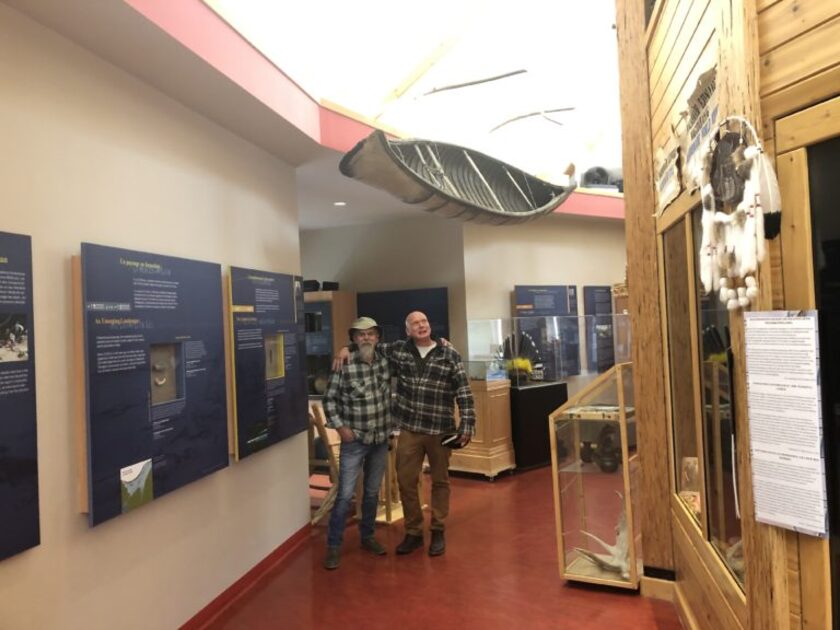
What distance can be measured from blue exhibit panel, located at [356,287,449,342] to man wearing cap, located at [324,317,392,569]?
2784 mm

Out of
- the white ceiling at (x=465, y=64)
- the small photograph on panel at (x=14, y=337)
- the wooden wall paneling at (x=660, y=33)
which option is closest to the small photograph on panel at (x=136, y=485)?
the small photograph on panel at (x=14, y=337)

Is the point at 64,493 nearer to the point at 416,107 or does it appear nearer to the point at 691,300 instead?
the point at 691,300

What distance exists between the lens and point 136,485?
279 centimetres

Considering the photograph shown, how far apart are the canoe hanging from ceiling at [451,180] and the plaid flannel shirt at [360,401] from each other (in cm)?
135

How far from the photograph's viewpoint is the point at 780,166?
67.2 inches

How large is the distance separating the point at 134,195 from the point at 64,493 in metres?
1.46

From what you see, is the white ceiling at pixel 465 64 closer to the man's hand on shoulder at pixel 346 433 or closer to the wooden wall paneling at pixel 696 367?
the man's hand on shoulder at pixel 346 433

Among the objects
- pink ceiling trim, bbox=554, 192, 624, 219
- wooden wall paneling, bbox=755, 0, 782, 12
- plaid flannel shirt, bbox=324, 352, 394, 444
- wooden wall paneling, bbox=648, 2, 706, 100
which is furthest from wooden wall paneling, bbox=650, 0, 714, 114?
pink ceiling trim, bbox=554, 192, 624, 219

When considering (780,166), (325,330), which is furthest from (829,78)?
(325,330)

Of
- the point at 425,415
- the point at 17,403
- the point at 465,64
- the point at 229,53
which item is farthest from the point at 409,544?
the point at 465,64

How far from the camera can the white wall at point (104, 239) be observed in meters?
2.34

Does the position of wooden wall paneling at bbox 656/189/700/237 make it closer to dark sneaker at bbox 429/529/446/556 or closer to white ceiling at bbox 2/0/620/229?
white ceiling at bbox 2/0/620/229

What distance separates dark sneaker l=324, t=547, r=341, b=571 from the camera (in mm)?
4086

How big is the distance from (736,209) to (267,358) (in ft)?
10.4
